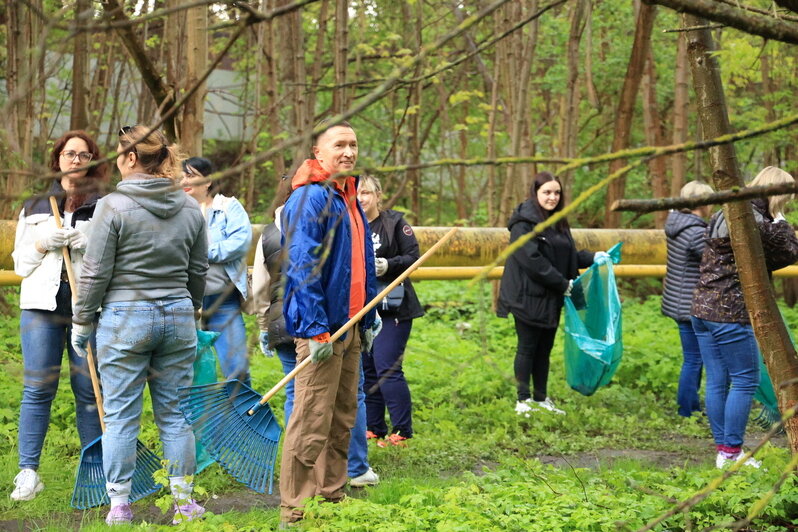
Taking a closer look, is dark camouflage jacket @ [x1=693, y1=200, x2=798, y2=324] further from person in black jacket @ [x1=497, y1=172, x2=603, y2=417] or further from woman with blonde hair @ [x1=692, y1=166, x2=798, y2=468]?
person in black jacket @ [x1=497, y1=172, x2=603, y2=417]

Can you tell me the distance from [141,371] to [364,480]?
145 centimetres

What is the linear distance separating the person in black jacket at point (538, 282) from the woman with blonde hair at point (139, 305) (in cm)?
305

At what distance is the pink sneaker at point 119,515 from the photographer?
4.26 m

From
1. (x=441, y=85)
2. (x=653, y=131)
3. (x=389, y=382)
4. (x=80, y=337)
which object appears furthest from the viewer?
(x=441, y=85)

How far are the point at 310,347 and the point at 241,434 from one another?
802mm

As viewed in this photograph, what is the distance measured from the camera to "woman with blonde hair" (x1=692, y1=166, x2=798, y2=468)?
5402 millimetres

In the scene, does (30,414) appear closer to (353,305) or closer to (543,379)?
(353,305)

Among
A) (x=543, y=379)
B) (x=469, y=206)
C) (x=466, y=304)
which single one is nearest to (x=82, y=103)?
(x=466, y=304)

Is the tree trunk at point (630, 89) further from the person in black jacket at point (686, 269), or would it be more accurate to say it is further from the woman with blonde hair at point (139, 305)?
the woman with blonde hair at point (139, 305)

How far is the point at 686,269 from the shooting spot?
267 inches

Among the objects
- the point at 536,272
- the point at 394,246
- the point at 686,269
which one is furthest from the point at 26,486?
the point at 686,269

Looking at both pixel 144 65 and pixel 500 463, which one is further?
pixel 144 65

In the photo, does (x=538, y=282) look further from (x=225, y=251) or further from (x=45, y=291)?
(x=45, y=291)

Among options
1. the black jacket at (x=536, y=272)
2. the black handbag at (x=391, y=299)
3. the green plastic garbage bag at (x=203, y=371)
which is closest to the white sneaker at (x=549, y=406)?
the black jacket at (x=536, y=272)
